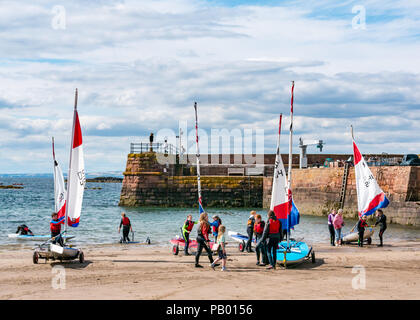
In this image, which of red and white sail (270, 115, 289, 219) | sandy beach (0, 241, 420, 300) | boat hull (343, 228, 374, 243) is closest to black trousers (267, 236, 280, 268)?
sandy beach (0, 241, 420, 300)

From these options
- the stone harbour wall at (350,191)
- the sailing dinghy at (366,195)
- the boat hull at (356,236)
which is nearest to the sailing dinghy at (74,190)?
the boat hull at (356,236)

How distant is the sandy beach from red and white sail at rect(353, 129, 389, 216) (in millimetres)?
3232

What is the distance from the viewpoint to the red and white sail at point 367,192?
1998 centimetres

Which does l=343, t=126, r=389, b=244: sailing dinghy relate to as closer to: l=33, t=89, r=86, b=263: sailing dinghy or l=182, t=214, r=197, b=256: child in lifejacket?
l=182, t=214, r=197, b=256: child in lifejacket

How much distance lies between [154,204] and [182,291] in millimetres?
33817

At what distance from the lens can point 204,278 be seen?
40.4 ft

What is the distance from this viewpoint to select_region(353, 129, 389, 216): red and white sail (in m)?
20.0

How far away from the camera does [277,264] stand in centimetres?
1415

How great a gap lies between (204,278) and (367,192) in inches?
394

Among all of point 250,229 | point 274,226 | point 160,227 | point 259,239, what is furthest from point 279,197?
point 160,227

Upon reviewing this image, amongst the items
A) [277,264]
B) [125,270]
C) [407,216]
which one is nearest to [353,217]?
[407,216]

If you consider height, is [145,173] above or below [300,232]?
above

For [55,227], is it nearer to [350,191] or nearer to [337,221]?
[337,221]

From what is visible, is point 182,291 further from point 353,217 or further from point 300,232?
point 353,217
